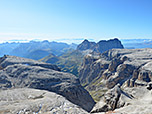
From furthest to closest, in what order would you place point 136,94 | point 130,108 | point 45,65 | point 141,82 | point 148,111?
1. point 141,82
2. point 45,65
3. point 136,94
4. point 130,108
5. point 148,111

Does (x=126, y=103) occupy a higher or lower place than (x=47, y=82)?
higher

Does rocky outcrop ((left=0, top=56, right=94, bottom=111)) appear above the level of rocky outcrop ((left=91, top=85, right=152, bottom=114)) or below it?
below

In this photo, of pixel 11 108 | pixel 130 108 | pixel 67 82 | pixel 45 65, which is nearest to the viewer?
pixel 130 108

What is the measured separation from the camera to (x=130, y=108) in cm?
2486

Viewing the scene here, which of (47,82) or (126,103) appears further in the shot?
(47,82)

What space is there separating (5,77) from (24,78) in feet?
26.6

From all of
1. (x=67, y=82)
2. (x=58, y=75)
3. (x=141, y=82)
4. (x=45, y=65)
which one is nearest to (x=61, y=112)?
(x=67, y=82)

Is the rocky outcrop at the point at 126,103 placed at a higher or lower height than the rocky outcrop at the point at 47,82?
higher

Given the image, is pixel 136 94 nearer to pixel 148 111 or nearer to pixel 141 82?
pixel 148 111

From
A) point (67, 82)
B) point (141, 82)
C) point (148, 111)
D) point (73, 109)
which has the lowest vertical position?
point (141, 82)

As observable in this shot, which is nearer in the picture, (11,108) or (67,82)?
(11,108)

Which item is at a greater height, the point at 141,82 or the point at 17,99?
the point at 17,99

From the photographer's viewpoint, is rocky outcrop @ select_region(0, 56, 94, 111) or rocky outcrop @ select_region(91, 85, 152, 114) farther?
rocky outcrop @ select_region(0, 56, 94, 111)

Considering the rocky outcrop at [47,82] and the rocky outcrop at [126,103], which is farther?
the rocky outcrop at [47,82]
